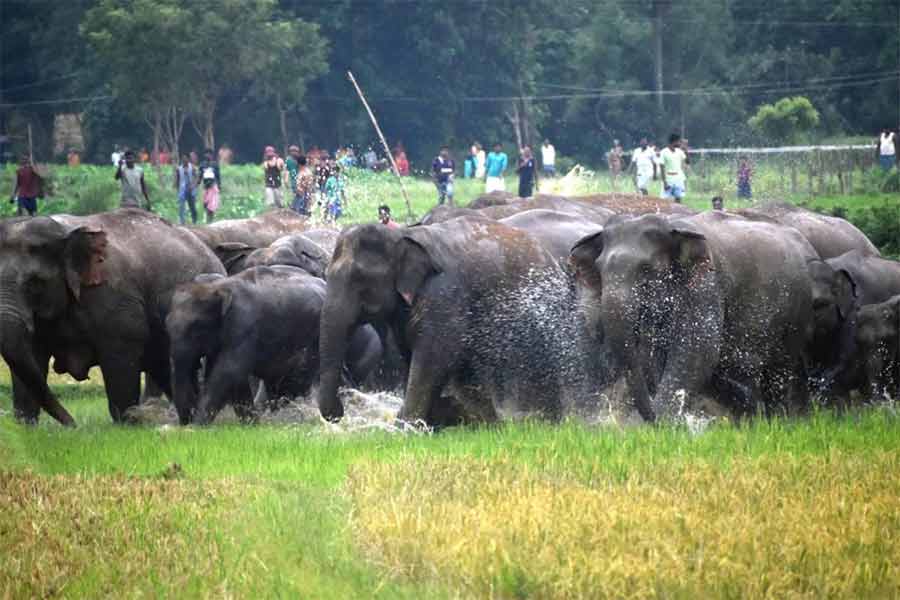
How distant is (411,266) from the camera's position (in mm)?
16031

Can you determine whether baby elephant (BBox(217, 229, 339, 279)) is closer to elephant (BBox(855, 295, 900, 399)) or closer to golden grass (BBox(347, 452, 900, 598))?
elephant (BBox(855, 295, 900, 399))

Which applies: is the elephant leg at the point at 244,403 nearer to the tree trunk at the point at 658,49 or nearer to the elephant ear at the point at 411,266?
the elephant ear at the point at 411,266

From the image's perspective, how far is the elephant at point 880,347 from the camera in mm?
16578

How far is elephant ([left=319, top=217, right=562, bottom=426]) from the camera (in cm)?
A: 1600

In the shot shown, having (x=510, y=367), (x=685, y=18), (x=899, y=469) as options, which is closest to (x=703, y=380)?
(x=510, y=367)

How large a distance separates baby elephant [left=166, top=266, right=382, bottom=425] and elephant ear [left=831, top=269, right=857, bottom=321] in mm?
4325

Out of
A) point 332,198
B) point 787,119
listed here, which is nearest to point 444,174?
point 332,198

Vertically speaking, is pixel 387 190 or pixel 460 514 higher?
pixel 460 514

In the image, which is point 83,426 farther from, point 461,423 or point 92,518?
point 92,518

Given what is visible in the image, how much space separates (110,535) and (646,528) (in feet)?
8.69

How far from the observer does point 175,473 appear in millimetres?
12617

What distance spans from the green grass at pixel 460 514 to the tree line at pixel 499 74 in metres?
47.6

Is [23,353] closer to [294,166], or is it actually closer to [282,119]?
[294,166]

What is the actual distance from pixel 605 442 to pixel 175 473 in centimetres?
272
